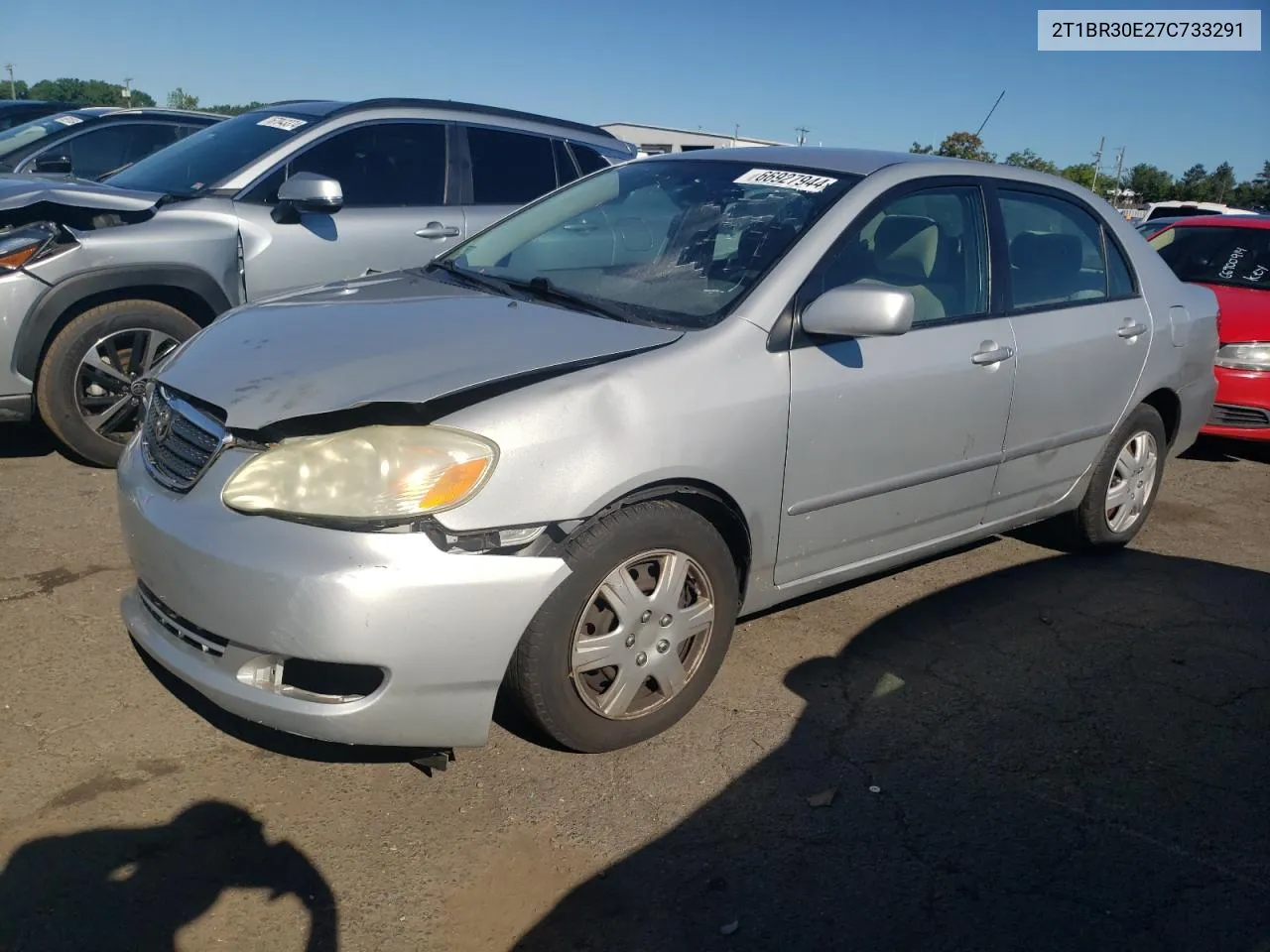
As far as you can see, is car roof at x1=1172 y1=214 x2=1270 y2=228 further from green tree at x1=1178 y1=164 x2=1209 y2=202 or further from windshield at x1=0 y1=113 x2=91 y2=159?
green tree at x1=1178 y1=164 x2=1209 y2=202

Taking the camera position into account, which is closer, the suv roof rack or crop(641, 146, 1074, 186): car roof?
crop(641, 146, 1074, 186): car roof

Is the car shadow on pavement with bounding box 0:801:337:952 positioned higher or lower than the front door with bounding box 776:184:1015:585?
lower

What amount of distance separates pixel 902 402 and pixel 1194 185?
6979cm

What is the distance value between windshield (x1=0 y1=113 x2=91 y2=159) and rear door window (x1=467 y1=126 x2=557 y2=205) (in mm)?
4503

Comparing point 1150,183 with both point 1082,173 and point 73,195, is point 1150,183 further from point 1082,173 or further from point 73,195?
point 73,195

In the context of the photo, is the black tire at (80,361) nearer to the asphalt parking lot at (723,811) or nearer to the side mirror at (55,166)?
the asphalt parking lot at (723,811)

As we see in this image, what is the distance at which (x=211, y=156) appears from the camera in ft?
19.3

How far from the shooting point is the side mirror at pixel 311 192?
5105 mm

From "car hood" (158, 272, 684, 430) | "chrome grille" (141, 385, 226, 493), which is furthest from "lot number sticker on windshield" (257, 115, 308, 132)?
"chrome grille" (141, 385, 226, 493)

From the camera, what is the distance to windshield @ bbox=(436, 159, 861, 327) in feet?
11.0

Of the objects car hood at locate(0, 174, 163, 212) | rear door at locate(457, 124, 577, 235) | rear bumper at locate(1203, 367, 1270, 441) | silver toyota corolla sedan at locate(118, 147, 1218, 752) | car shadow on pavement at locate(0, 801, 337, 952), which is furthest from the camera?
rear bumper at locate(1203, 367, 1270, 441)

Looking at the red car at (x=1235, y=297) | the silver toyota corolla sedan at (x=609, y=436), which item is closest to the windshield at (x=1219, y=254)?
the red car at (x=1235, y=297)

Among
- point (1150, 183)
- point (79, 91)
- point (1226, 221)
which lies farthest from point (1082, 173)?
point (79, 91)

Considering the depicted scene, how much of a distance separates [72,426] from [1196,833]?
187 inches
